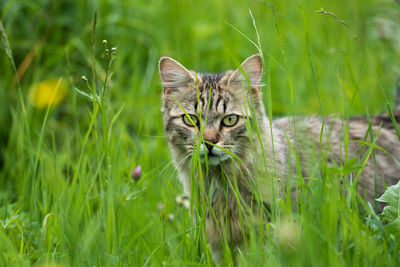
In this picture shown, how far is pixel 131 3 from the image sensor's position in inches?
212

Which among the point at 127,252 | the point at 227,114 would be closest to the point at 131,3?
the point at 227,114

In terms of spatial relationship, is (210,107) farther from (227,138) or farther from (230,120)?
(227,138)

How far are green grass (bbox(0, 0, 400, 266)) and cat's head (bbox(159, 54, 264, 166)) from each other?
148 millimetres

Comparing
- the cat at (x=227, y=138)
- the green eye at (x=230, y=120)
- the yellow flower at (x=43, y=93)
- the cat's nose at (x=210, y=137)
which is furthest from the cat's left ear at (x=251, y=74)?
the yellow flower at (x=43, y=93)

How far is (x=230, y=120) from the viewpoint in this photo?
2992 millimetres

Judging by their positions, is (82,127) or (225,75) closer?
(225,75)

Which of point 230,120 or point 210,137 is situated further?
point 230,120

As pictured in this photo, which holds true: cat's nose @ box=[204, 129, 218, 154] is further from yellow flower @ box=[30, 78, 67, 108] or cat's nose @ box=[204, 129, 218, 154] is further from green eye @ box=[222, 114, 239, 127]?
yellow flower @ box=[30, 78, 67, 108]

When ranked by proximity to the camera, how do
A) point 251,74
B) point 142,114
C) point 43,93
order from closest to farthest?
point 251,74 < point 142,114 < point 43,93

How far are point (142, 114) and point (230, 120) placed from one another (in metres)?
1.20

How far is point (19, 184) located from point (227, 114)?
1.72m

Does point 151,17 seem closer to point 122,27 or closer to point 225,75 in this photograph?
point 122,27

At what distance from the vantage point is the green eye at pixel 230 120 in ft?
9.77

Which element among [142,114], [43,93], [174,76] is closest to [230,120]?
[174,76]
